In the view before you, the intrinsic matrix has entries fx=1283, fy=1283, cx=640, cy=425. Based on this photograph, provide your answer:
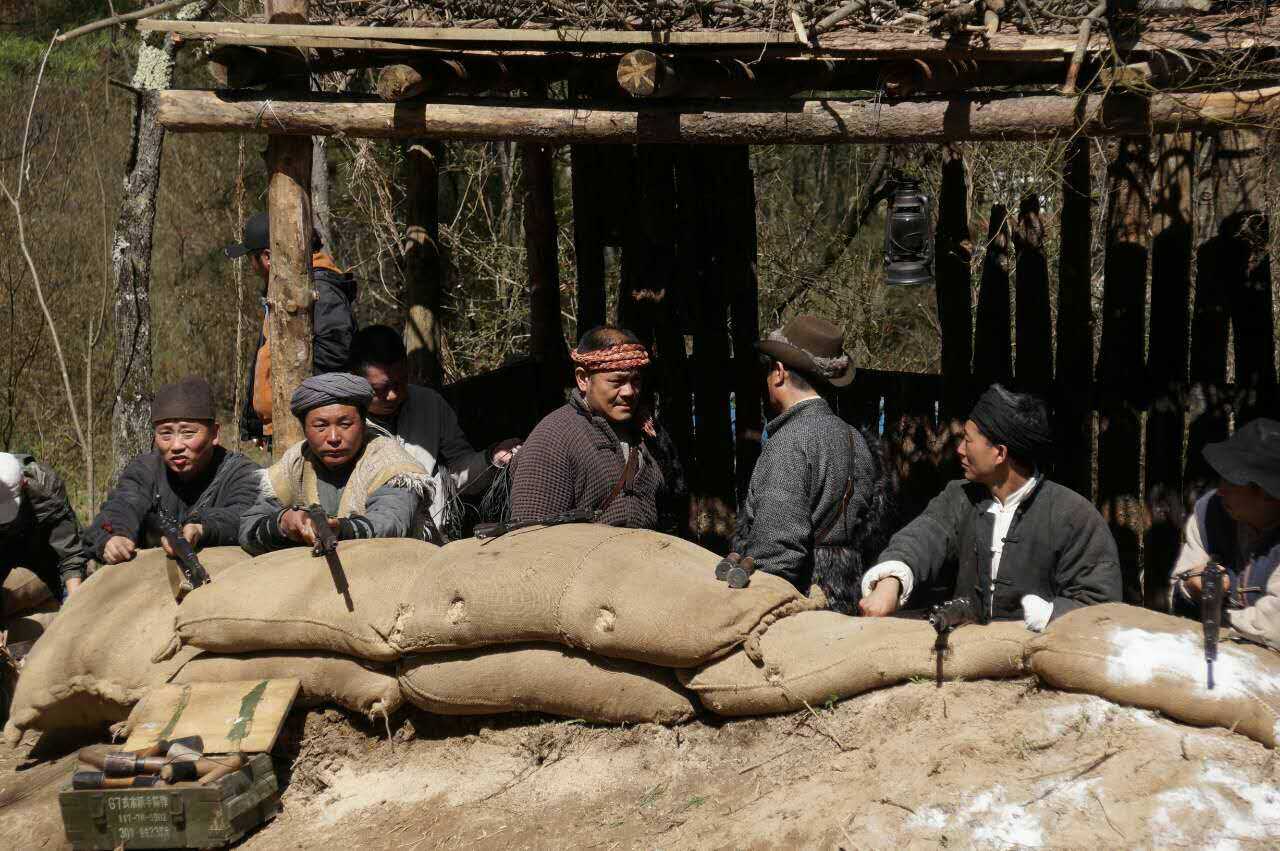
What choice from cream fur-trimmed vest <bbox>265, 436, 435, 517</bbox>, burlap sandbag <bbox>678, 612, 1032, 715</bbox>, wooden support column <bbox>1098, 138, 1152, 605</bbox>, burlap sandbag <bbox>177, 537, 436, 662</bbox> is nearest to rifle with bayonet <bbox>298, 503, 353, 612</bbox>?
burlap sandbag <bbox>177, 537, 436, 662</bbox>

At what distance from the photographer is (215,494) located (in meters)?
5.34

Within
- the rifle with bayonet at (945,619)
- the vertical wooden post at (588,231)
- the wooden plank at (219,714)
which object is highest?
the vertical wooden post at (588,231)

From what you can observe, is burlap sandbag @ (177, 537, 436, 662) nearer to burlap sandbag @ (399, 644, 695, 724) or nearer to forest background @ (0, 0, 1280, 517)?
burlap sandbag @ (399, 644, 695, 724)

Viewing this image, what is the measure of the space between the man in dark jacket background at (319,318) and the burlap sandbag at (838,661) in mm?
2444

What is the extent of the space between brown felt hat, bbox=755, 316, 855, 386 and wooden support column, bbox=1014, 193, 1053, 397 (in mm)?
1460

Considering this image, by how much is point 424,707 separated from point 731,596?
1.27 meters

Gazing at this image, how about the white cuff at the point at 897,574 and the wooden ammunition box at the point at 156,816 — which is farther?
the wooden ammunition box at the point at 156,816

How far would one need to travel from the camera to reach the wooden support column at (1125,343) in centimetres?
546

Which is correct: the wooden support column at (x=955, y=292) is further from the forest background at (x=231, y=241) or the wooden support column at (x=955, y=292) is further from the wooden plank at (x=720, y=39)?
the forest background at (x=231, y=241)

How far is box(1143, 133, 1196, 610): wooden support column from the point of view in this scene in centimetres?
537

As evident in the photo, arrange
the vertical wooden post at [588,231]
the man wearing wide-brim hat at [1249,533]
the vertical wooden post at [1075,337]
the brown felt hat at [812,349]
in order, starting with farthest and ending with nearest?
the vertical wooden post at [588,231] → the vertical wooden post at [1075,337] → the brown felt hat at [812,349] → the man wearing wide-brim hat at [1249,533]

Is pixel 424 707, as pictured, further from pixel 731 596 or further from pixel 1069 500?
pixel 1069 500

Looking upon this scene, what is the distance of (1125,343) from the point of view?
5492mm

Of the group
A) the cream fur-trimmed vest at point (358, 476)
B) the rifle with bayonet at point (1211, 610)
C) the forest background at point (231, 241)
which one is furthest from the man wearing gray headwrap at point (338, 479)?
the forest background at point (231, 241)
